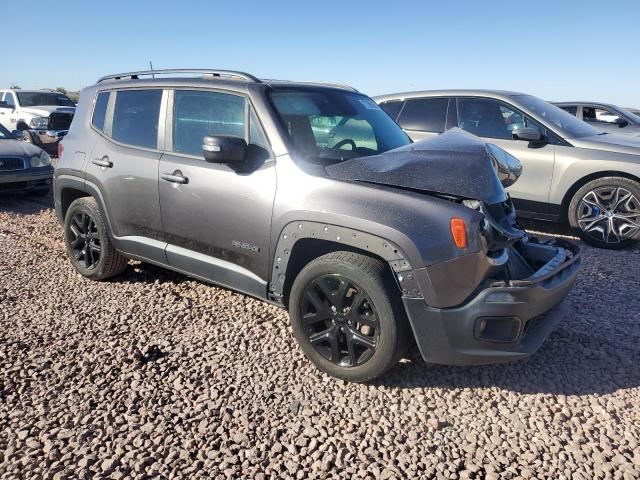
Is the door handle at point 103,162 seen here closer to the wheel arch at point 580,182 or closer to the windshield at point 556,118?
the windshield at point 556,118

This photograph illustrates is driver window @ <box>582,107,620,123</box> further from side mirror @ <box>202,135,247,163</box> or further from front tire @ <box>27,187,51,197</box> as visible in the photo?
front tire @ <box>27,187,51,197</box>

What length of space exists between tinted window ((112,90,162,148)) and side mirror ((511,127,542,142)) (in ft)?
13.8

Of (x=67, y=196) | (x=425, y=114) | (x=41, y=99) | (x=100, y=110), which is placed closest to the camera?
(x=100, y=110)

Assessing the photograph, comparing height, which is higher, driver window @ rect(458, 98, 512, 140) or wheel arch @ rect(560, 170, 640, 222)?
driver window @ rect(458, 98, 512, 140)

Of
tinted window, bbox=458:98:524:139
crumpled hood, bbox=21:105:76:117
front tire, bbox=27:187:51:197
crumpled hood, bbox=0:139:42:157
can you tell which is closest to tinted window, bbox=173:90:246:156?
tinted window, bbox=458:98:524:139

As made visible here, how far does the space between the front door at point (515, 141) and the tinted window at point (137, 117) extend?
4222 millimetres

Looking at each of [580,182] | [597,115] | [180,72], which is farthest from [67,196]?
[597,115]

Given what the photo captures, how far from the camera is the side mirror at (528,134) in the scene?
19.3ft

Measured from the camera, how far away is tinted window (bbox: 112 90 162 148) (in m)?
3.96

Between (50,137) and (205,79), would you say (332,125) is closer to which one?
(205,79)

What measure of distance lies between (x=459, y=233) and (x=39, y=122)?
1488 cm

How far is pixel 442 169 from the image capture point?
283 cm

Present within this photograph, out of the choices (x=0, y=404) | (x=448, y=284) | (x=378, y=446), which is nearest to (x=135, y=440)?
(x=0, y=404)

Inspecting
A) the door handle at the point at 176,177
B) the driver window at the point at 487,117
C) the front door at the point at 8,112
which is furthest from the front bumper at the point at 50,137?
the door handle at the point at 176,177
